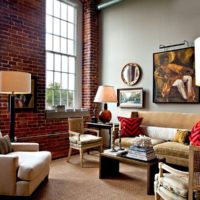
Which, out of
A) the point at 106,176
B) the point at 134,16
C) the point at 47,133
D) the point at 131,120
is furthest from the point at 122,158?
the point at 134,16

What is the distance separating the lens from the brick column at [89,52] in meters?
5.45

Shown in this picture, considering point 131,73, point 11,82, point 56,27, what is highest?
point 56,27

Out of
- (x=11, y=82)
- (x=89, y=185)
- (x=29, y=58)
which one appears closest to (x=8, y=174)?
(x=89, y=185)

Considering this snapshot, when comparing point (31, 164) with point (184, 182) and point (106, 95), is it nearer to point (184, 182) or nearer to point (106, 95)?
point (184, 182)

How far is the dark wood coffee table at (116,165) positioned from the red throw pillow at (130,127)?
33.5 inches

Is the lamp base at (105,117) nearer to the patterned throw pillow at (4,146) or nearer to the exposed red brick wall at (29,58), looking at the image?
the exposed red brick wall at (29,58)

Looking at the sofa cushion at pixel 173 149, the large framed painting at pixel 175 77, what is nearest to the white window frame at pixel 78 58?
the large framed painting at pixel 175 77

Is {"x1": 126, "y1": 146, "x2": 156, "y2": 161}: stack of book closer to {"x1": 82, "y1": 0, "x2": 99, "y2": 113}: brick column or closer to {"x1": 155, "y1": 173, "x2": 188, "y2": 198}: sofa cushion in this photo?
{"x1": 155, "y1": 173, "x2": 188, "y2": 198}: sofa cushion

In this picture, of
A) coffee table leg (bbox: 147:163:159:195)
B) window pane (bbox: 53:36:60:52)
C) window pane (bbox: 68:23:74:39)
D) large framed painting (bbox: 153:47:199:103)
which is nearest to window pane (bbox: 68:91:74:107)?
window pane (bbox: 53:36:60:52)

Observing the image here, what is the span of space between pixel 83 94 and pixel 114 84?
0.79 m

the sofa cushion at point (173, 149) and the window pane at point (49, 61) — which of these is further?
the window pane at point (49, 61)

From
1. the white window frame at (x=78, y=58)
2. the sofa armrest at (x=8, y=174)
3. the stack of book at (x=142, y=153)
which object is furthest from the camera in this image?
the white window frame at (x=78, y=58)

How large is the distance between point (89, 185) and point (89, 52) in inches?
129

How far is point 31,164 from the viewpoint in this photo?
8.73ft
